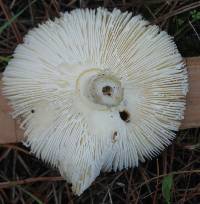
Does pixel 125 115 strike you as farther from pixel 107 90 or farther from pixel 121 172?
pixel 121 172

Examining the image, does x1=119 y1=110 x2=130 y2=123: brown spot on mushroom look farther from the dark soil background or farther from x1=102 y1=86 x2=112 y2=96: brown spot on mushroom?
the dark soil background

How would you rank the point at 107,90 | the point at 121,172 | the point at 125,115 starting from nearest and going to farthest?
1. the point at 107,90
2. the point at 125,115
3. the point at 121,172

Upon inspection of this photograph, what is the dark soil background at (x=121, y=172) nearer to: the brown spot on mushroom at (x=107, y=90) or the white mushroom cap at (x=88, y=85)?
the white mushroom cap at (x=88, y=85)

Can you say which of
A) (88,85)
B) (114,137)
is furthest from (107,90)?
(114,137)

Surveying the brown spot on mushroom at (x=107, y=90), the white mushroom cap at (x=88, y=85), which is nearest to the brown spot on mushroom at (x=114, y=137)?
the white mushroom cap at (x=88, y=85)

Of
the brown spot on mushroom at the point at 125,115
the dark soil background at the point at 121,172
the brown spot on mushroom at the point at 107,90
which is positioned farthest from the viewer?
the dark soil background at the point at 121,172
